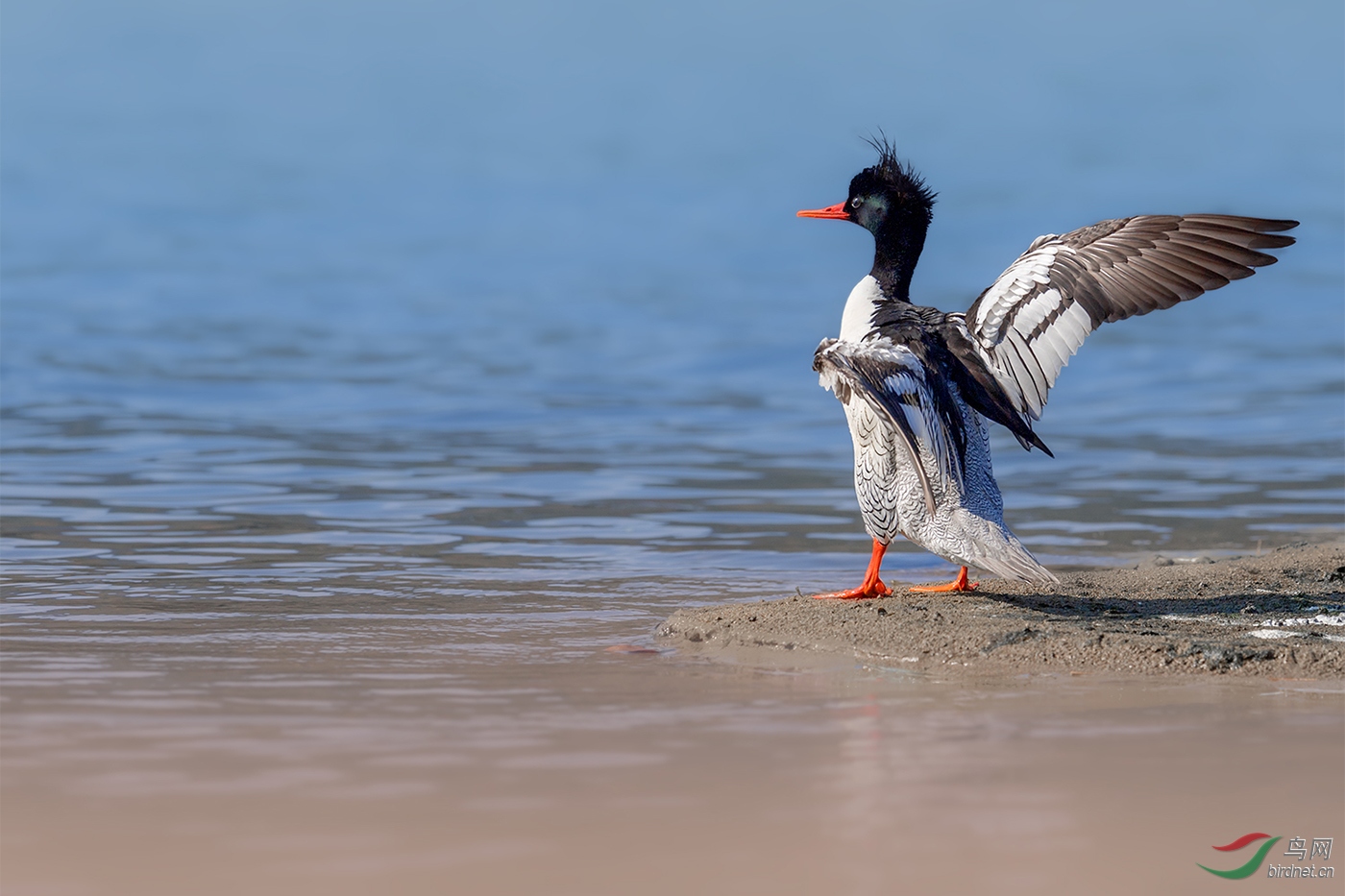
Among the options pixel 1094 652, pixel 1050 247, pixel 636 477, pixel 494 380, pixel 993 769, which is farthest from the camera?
pixel 494 380

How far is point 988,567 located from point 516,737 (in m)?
2.60

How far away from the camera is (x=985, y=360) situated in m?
6.96

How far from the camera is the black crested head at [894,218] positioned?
7863mm

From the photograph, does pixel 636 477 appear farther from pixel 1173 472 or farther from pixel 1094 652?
pixel 1094 652

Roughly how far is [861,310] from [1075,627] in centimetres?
194

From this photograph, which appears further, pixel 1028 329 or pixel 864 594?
pixel 864 594

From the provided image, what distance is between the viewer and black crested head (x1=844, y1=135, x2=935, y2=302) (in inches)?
310

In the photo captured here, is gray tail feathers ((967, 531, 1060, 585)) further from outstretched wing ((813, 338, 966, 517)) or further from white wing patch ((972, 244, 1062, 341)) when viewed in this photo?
white wing patch ((972, 244, 1062, 341))

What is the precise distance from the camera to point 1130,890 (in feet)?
11.1

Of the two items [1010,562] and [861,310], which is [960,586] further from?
[861,310]

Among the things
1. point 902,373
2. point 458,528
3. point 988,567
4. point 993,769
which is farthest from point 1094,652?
point 458,528

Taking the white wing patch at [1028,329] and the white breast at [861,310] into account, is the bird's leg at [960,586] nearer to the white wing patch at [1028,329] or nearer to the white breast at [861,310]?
the white wing patch at [1028,329]

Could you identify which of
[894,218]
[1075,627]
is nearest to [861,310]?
[894,218]

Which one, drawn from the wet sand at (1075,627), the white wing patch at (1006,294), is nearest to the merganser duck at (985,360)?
the white wing patch at (1006,294)
